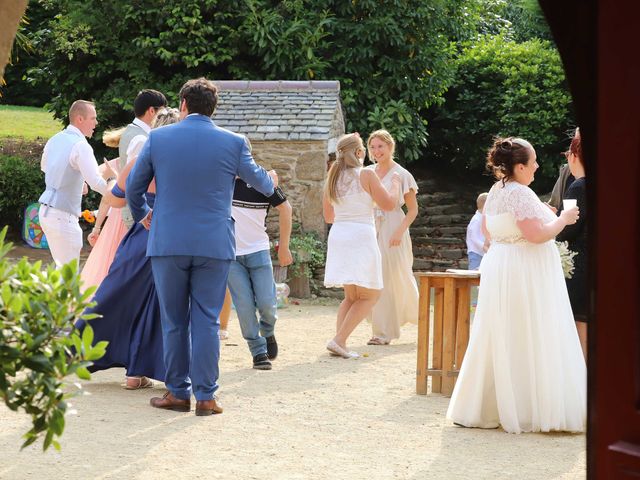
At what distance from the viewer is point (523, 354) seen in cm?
661

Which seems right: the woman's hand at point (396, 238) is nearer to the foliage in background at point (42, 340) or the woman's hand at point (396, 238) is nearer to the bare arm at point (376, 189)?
the bare arm at point (376, 189)

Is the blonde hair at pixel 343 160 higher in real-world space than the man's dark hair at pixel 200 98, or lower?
lower

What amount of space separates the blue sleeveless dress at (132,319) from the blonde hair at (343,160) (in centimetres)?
245

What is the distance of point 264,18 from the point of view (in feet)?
59.5

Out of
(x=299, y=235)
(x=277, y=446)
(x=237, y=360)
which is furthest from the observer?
(x=299, y=235)

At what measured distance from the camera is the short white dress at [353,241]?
Answer: 30.5 ft

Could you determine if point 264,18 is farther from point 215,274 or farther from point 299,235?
point 215,274

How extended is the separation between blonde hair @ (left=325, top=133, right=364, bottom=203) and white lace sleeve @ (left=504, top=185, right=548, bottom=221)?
9.01 ft

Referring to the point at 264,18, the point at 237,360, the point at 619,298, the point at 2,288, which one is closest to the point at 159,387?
the point at 237,360

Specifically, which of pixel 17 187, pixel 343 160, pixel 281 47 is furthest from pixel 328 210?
pixel 17 187

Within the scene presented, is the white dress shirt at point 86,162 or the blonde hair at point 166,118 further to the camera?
the white dress shirt at point 86,162

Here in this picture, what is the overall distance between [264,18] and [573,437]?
42.5 feet

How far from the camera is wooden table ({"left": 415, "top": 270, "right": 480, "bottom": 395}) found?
7.52 meters

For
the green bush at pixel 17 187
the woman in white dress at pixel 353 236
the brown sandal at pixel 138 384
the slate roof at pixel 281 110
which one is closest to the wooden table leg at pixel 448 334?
the woman in white dress at pixel 353 236
